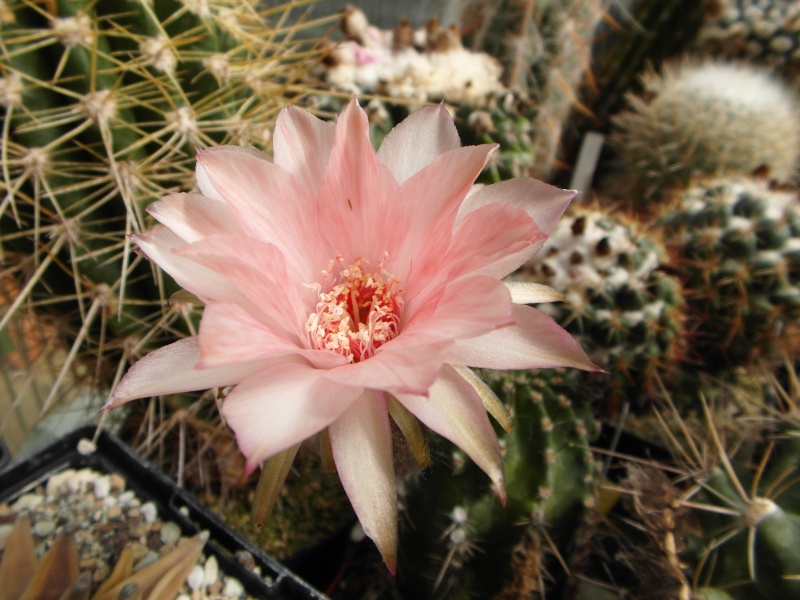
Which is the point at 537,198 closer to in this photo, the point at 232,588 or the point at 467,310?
the point at 467,310

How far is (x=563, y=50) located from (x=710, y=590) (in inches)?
46.4

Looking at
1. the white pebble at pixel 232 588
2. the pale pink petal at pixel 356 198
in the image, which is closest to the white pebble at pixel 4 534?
the white pebble at pixel 232 588

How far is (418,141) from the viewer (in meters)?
0.46

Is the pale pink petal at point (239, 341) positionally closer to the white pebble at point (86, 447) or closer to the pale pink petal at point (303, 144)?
the pale pink petal at point (303, 144)

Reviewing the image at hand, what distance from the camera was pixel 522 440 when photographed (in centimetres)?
67

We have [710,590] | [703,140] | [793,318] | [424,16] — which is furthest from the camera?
[424,16]

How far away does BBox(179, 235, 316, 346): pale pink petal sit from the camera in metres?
0.37

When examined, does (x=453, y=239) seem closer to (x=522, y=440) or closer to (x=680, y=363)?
(x=522, y=440)

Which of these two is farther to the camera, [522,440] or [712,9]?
[712,9]

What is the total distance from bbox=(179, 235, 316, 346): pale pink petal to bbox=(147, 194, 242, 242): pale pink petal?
0.13 feet

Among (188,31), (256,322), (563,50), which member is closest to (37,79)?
(188,31)

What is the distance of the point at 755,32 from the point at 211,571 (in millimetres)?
1994

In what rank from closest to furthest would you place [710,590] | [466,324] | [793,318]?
1. [466,324]
2. [710,590]
3. [793,318]

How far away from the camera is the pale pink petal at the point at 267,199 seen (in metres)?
0.40
